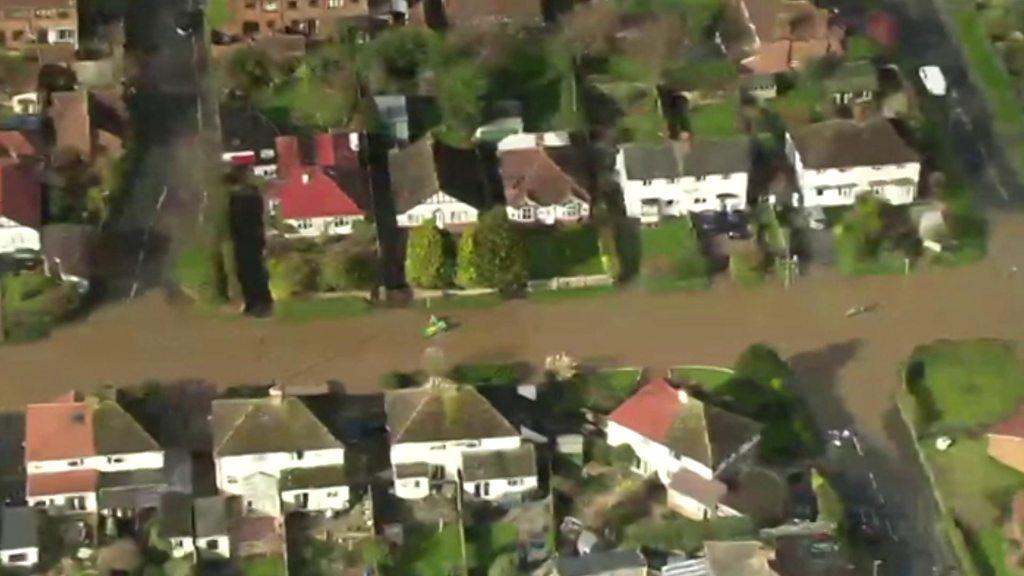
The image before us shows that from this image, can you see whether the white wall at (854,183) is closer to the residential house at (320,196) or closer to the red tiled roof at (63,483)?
the residential house at (320,196)

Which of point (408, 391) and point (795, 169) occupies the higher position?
point (795, 169)

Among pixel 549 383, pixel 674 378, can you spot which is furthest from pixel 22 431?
pixel 674 378

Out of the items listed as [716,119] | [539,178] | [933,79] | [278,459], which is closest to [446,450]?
[278,459]

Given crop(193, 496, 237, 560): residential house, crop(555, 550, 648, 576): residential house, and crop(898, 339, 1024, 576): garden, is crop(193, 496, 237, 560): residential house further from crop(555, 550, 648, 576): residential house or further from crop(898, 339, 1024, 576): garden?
crop(898, 339, 1024, 576): garden

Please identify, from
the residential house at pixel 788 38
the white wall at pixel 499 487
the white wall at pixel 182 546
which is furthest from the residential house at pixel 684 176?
the white wall at pixel 182 546

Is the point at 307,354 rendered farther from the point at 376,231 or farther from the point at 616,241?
the point at 616,241

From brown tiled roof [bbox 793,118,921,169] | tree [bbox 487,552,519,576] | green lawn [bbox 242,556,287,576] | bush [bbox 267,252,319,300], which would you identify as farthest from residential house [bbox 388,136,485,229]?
green lawn [bbox 242,556,287,576]
